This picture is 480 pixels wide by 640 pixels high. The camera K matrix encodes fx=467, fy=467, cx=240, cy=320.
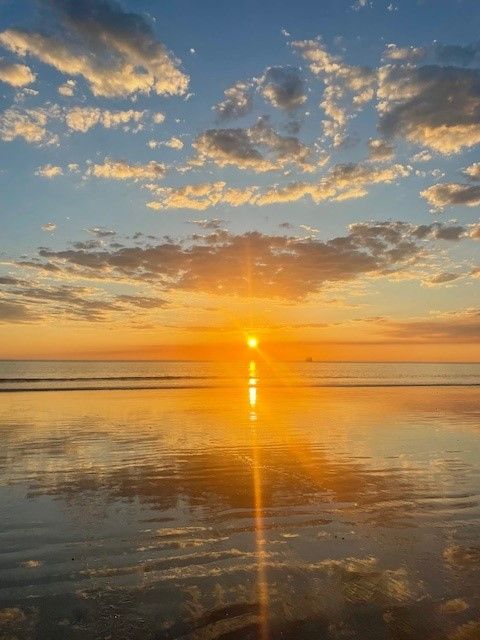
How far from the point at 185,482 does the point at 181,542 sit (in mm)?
5269

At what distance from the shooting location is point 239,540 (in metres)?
9.80

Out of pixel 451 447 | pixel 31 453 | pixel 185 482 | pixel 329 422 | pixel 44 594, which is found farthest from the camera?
pixel 329 422

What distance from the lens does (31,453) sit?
19094 millimetres

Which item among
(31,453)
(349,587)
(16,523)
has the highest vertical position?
(31,453)

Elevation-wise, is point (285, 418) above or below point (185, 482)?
above

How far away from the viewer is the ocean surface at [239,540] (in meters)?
6.76

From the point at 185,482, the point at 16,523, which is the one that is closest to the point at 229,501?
the point at 185,482

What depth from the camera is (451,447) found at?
2072 cm

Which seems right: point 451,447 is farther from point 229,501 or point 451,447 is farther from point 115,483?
point 115,483

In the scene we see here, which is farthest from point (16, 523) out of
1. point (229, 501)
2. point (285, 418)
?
point (285, 418)

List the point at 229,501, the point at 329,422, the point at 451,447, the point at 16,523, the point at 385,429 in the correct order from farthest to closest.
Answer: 1. the point at 329,422
2. the point at 385,429
3. the point at 451,447
4. the point at 229,501
5. the point at 16,523

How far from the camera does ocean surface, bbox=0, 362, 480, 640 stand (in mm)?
6758

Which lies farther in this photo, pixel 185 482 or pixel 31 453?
pixel 31 453

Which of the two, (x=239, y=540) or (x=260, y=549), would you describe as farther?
(x=239, y=540)
